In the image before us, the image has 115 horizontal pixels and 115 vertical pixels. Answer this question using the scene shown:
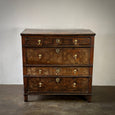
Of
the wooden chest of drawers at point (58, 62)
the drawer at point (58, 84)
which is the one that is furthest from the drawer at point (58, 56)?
the drawer at point (58, 84)

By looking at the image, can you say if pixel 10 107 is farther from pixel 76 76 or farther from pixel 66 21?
pixel 66 21

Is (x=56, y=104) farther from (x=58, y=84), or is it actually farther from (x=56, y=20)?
(x=56, y=20)

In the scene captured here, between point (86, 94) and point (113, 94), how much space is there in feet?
1.83

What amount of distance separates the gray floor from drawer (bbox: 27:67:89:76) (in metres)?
0.42

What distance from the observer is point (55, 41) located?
255cm

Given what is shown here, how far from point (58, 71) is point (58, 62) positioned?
0.42 feet

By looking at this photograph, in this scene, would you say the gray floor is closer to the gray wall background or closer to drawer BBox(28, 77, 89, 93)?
drawer BBox(28, 77, 89, 93)

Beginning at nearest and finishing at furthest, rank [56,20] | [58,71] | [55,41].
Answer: [55,41] → [58,71] → [56,20]

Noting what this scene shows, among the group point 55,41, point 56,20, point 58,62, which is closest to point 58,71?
point 58,62

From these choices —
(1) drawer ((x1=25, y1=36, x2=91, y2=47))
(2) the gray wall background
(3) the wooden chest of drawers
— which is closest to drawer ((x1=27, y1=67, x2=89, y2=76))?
(3) the wooden chest of drawers

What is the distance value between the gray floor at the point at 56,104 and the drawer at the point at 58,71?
0.42 metres

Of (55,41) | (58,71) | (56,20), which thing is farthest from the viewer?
(56,20)

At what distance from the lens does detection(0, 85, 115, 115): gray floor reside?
98.0 inches

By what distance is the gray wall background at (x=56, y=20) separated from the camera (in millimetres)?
3014
